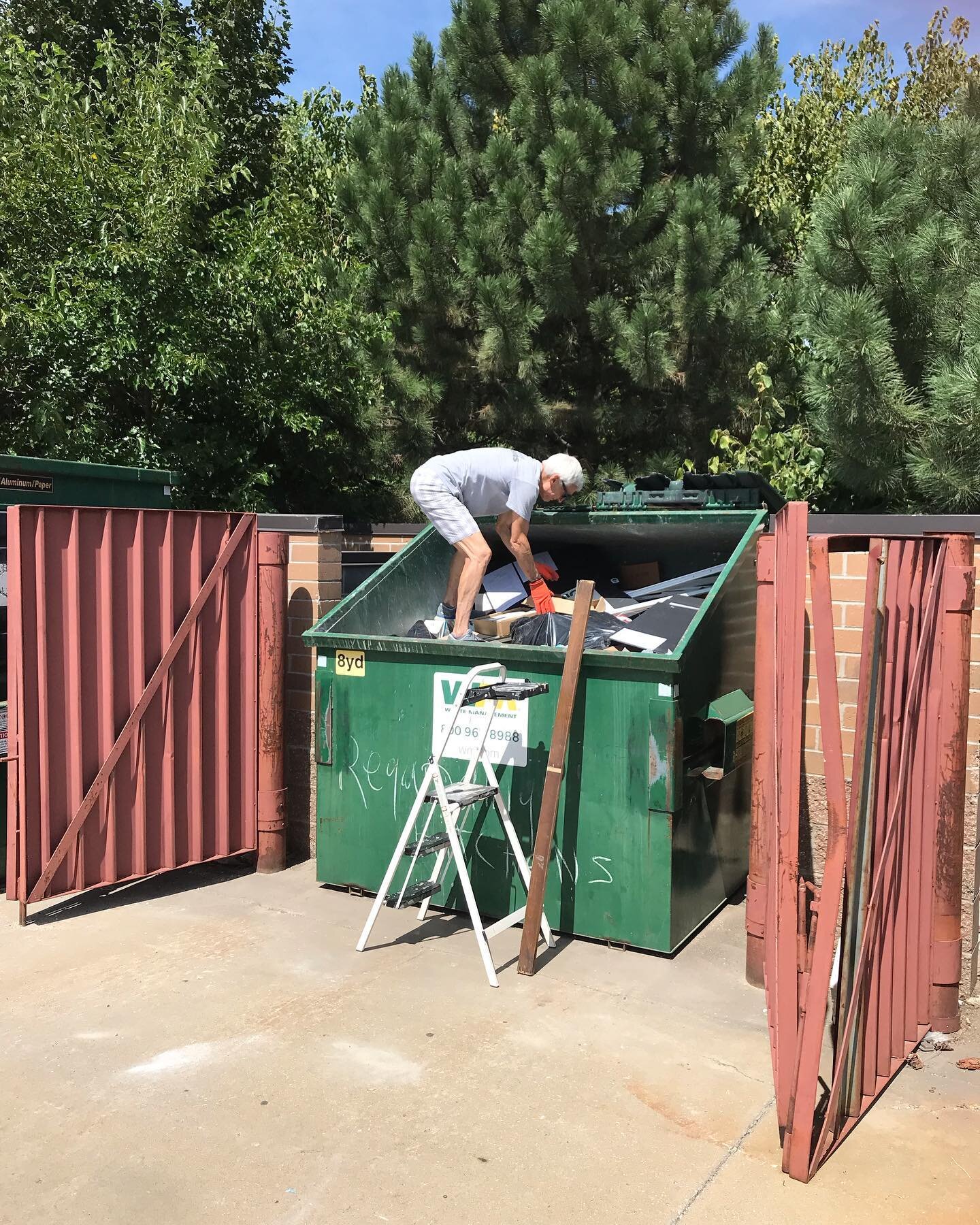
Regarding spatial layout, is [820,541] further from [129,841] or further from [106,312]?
[106,312]

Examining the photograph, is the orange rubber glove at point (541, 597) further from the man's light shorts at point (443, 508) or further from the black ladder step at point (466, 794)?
the black ladder step at point (466, 794)

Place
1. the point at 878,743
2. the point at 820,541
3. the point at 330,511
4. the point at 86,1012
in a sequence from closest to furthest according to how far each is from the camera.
Answer: the point at 820,541, the point at 878,743, the point at 86,1012, the point at 330,511

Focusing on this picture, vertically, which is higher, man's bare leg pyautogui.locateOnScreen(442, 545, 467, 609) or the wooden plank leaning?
man's bare leg pyautogui.locateOnScreen(442, 545, 467, 609)

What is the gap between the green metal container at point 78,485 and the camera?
495cm

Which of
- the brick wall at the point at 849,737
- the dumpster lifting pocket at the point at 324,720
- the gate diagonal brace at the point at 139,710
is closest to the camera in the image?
the brick wall at the point at 849,737

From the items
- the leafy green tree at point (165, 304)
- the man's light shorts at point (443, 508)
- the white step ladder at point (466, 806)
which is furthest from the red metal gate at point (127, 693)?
the leafy green tree at point (165, 304)

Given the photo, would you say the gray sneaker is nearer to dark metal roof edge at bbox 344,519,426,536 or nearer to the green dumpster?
dark metal roof edge at bbox 344,519,426,536

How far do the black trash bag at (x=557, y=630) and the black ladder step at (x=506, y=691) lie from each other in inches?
11.9

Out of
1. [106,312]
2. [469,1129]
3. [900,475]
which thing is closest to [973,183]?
[900,475]

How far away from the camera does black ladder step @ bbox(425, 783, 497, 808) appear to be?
4.02m

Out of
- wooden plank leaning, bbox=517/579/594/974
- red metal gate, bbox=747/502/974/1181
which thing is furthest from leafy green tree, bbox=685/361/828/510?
red metal gate, bbox=747/502/974/1181

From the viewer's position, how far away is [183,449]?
8.92 meters

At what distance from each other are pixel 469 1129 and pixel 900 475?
21.9ft

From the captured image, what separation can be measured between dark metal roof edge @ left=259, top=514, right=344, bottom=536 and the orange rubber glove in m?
1.14
